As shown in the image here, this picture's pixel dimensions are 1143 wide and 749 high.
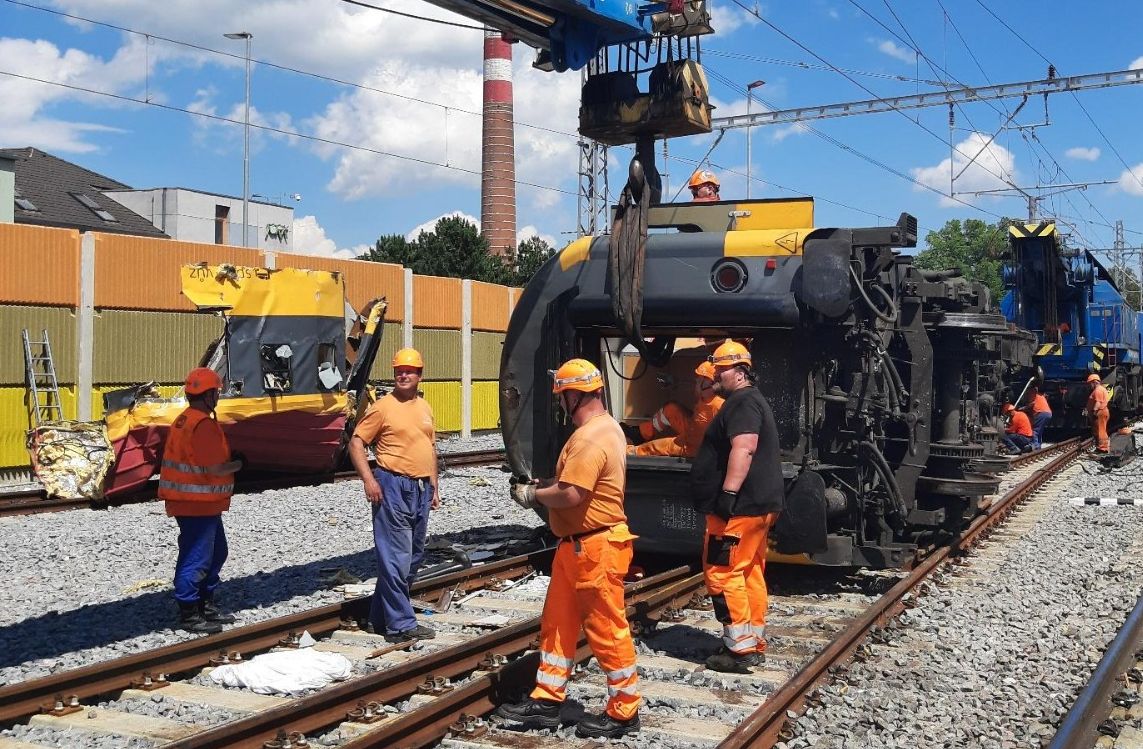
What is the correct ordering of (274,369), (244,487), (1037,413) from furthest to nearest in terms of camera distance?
(1037,413) < (244,487) < (274,369)

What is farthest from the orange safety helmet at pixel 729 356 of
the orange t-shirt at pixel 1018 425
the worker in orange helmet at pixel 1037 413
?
the worker in orange helmet at pixel 1037 413

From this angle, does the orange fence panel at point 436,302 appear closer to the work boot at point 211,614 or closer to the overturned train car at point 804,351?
the overturned train car at point 804,351

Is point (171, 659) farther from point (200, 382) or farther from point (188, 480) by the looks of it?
point (200, 382)

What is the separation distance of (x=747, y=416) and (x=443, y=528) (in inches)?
234

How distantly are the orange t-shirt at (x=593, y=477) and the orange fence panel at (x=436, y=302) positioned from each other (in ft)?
64.4

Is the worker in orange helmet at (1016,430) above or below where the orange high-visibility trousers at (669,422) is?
below

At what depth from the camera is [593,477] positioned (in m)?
4.97

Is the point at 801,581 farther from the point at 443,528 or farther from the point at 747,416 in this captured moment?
the point at 443,528

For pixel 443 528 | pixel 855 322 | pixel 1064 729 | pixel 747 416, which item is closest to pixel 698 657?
pixel 747 416

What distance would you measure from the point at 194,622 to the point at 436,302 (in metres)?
18.4

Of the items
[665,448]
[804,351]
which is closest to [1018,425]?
→ [665,448]

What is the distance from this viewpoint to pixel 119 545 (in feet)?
32.7

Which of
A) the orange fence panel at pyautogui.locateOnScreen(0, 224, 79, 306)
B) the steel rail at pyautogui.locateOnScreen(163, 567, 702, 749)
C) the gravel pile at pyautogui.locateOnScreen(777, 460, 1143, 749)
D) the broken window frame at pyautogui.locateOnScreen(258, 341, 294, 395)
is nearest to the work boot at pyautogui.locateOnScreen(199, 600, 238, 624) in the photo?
the steel rail at pyautogui.locateOnScreen(163, 567, 702, 749)

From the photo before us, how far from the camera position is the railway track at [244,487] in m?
12.5
